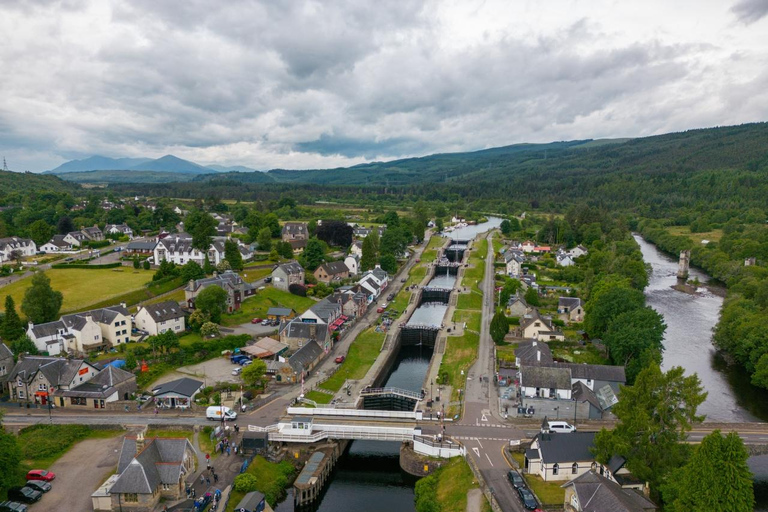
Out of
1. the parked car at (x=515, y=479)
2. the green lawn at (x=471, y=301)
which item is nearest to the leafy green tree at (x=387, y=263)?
the green lawn at (x=471, y=301)

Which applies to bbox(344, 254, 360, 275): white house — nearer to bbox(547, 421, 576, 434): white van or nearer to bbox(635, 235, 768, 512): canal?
bbox(635, 235, 768, 512): canal

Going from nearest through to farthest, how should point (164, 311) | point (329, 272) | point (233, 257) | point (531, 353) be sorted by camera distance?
point (531, 353), point (164, 311), point (233, 257), point (329, 272)

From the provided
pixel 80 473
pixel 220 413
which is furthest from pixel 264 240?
pixel 80 473

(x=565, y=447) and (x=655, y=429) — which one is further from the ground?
(x=655, y=429)

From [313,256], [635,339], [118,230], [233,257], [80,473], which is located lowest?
[80,473]

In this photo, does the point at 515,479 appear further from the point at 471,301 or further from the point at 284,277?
the point at 284,277

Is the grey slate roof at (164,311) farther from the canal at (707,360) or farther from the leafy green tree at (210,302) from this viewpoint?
the canal at (707,360)

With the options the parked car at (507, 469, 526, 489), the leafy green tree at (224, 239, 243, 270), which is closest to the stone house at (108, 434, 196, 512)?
the parked car at (507, 469, 526, 489)
